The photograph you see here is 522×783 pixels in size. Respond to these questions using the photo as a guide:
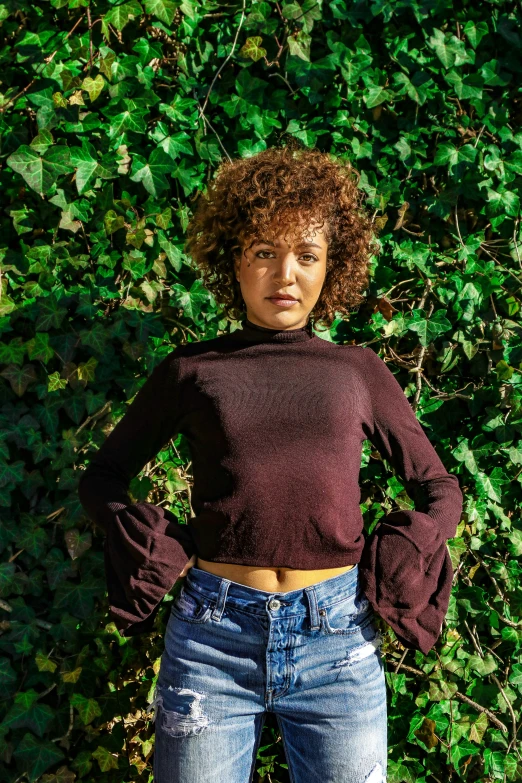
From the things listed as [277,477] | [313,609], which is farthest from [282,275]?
[313,609]

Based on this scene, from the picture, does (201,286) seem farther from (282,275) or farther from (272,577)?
(272,577)

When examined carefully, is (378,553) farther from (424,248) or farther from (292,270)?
(424,248)

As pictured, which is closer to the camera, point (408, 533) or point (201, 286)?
point (408, 533)

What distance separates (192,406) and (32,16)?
1.16 metres

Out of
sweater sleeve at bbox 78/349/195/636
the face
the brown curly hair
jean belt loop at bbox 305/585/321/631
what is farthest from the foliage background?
jean belt loop at bbox 305/585/321/631

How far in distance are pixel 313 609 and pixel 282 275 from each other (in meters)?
0.70

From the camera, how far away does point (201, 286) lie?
7.73 feet

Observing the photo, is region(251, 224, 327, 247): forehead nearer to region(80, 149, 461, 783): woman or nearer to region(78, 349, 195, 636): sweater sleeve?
region(80, 149, 461, 783): woman

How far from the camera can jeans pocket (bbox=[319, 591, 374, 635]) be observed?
1735 millimetres

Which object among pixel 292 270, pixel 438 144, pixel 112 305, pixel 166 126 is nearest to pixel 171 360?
pixel 292 270

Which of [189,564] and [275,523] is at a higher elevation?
[275,523]

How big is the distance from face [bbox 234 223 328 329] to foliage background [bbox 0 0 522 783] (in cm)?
51

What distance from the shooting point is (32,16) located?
2.22 meters

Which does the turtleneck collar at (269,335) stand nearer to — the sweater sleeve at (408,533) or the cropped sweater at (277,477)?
the cropped sweater at (277,477)
